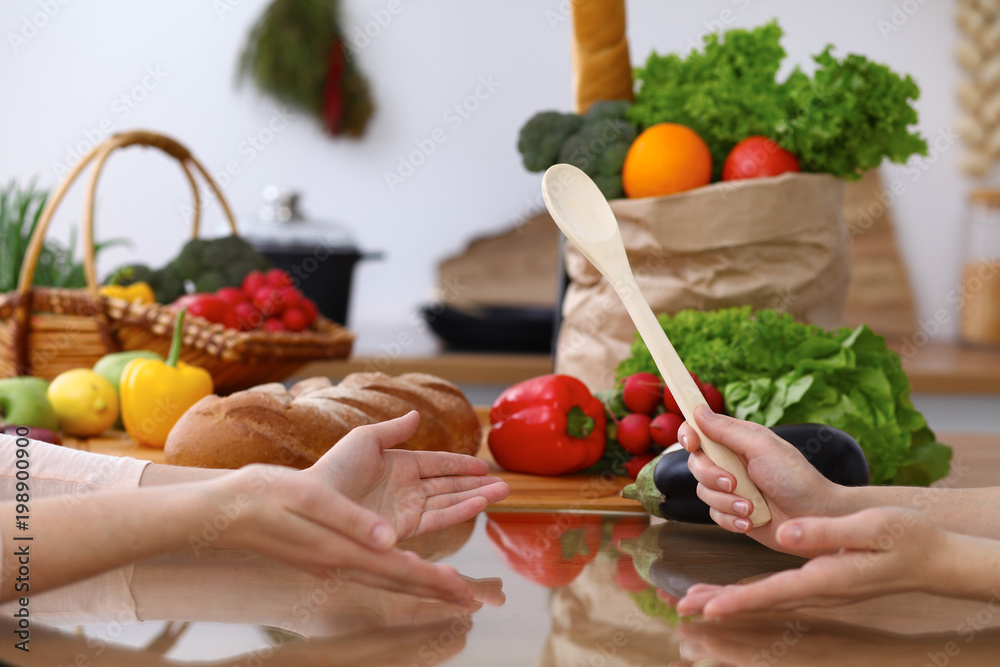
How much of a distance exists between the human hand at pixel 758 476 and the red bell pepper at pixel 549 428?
31 cm

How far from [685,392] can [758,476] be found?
0.25ft

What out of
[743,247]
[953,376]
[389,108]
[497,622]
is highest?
[389,108]

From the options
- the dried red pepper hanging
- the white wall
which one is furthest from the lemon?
the dried red pepper hanging

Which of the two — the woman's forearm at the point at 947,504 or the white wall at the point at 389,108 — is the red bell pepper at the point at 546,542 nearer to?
the woman's forearm at the point at 947,504

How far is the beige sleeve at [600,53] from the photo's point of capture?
1.16 meters

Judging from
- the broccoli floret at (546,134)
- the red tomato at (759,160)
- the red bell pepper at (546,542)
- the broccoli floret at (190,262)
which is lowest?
the red bell pepper at (546,542)

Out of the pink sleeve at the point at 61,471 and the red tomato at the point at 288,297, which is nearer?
the pink sleeve at the point at 61,471

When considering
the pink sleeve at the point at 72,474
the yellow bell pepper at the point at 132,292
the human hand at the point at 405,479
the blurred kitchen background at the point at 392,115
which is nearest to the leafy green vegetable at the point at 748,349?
the human hand at the point at 405,479

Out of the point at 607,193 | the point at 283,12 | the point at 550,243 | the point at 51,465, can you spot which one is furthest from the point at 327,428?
the point at 283,12

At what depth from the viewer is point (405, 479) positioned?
64 centimetres

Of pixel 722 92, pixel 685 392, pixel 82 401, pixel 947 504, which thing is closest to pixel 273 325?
pixel 82 401

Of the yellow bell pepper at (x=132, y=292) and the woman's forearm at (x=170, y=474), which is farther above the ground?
the yellow bell pepper at (x=132, y=292)

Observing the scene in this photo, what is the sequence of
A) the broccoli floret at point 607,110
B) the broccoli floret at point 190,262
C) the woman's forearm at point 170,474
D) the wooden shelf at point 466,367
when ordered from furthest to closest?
the wooden shelf at point 466,367, the broccoli floret at point 190,262, the broccoli floret at point 607,110, the woman's forearm at point 170,474

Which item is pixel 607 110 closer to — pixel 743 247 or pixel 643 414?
pixel 743 247
